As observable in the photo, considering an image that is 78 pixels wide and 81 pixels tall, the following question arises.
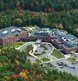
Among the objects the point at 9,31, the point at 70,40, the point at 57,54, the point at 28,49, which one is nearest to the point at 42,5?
the point at 9,31

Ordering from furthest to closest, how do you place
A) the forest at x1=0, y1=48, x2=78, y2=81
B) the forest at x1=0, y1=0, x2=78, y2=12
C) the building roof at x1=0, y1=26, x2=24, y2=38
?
1. the forest at x1=0, y1=0, x2=78, y2=12
2. the building roof at x1=0, y1=26, x2=24, y2=38
3. the forest at x1=0, y1=48, x2=78, y2=81

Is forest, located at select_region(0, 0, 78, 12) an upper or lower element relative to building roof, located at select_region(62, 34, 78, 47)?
upper

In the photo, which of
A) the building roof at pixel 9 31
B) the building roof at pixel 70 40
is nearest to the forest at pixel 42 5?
the building roof at pixel 9 31

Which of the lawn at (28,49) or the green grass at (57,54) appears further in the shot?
the lawn at (28,49)

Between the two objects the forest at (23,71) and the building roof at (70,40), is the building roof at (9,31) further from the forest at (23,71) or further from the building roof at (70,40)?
the forest at (23,71)

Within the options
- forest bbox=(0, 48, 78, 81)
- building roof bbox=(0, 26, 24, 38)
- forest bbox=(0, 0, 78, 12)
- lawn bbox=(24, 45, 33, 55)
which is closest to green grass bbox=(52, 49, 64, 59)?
lawn bbox=(24, 45, 33, 55)

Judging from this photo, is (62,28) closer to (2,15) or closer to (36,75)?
(2,15)

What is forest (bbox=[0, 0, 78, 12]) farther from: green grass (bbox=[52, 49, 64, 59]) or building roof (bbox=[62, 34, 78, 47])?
green grass (bbox=[52, 49, 64, 59])

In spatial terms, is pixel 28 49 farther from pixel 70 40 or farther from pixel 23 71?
pixel 23 71
